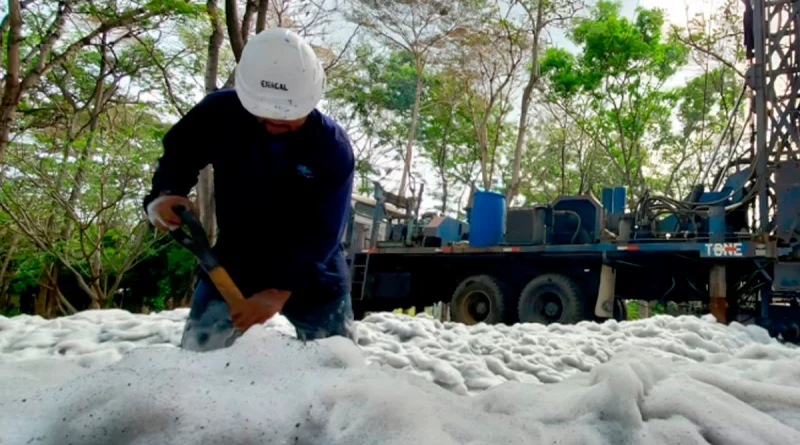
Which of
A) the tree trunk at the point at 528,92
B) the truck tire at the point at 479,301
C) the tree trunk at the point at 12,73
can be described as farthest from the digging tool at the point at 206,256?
the tree trunk at the point at 528,92

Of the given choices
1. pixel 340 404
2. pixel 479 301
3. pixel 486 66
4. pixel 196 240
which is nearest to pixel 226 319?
pixel 196 240

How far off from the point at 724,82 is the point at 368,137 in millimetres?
10843

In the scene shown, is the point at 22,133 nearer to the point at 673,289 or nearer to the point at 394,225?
the point at 394,225

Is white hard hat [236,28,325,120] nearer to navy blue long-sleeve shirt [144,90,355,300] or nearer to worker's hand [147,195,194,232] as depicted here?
navy blue long-sleeve shirt [144,90,355,300]

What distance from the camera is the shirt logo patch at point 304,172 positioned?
223cm

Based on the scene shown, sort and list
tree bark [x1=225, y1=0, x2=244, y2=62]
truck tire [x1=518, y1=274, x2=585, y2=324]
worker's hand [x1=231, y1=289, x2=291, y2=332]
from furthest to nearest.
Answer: truck tire [x1=518, y1=274, x2=585, y2=324], tree bark [x1=225, y1=0, x2=244, y2=62], worker's hand [x1=231, y1=289, x2=291, y2=332]

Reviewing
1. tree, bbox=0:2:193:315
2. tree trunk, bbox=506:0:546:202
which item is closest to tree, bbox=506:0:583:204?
tree trunk, bbox=506:0:546:202

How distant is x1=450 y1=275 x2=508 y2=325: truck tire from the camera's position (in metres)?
7.93

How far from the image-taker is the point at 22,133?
29.5ft

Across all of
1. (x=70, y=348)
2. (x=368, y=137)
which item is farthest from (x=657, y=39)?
(x=70, y=348)

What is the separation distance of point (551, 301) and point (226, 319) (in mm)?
5956

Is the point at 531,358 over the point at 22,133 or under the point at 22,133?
under

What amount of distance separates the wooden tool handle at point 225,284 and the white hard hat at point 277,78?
570 mm

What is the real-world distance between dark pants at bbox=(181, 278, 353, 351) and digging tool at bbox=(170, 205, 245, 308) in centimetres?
10
